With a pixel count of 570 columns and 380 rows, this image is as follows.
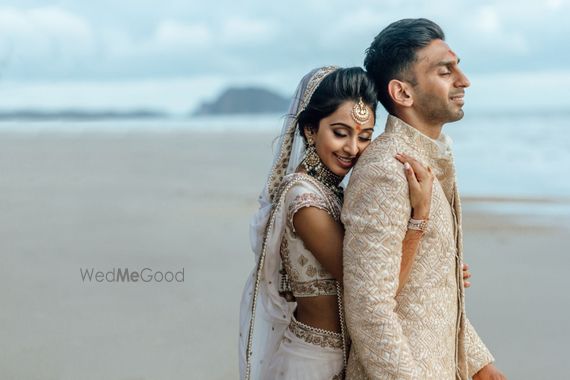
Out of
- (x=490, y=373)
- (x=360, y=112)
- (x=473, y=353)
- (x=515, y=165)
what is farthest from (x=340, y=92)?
(x=515, y=165)

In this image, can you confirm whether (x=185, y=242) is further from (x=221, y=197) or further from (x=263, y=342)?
(x=263, y=342)

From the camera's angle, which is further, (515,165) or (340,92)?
(515,165)

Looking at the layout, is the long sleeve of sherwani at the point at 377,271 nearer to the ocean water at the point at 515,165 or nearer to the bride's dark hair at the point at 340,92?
the bride's dark hair at the point at 340,92

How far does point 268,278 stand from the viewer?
278 cm

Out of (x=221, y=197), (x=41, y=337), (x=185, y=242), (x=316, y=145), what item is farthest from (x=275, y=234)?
(x=221, y=197)

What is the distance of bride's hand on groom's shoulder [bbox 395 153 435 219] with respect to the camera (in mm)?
2355

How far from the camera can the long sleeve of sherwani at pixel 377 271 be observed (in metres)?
2.28

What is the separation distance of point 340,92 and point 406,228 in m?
0.51

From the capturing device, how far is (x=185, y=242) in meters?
8.69

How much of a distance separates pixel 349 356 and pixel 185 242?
20.5 feet

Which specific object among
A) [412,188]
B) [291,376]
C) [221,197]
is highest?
[412,188]

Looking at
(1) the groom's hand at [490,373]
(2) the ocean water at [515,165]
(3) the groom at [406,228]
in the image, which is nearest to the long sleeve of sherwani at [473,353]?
(1) the groom's hand at [490,373]

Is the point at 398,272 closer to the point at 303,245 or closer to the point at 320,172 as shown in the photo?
the point at 303,245

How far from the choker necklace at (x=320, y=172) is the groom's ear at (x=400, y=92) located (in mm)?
314
